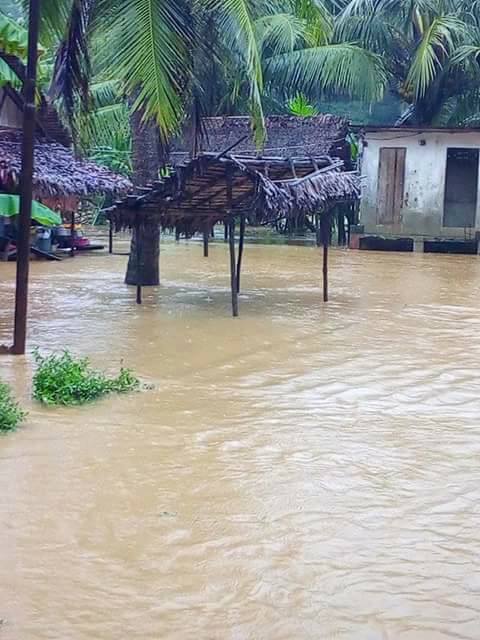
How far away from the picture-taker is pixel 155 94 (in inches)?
334

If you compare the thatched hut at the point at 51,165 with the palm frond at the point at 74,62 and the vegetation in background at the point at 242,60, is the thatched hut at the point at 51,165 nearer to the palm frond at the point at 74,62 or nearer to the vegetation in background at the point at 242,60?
the vegetation in background at the point at 242,60

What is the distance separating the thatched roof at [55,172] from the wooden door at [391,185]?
7.31 meters

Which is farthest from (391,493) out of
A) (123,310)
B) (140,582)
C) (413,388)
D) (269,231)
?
(269,231)

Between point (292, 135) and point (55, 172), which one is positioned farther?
point (292, 135)

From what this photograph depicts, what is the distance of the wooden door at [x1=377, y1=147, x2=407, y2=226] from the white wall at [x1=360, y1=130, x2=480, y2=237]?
101 mm

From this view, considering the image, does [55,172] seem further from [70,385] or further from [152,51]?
[70,385]

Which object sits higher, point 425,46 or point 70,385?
point 425,46

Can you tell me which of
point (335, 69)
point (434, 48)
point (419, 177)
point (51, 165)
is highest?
point (434, 48)

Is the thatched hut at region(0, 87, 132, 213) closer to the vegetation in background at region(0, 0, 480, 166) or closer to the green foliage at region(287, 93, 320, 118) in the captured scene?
the vegetation in background at region(0, 0, 480, 166)

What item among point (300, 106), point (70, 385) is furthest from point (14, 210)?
point (300, 106)

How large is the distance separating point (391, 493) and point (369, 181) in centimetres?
1874

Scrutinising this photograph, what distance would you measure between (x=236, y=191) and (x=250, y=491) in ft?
22.5

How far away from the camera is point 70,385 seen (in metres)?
6.83

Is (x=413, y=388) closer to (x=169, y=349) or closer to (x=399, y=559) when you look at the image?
(x=169, y=349)
